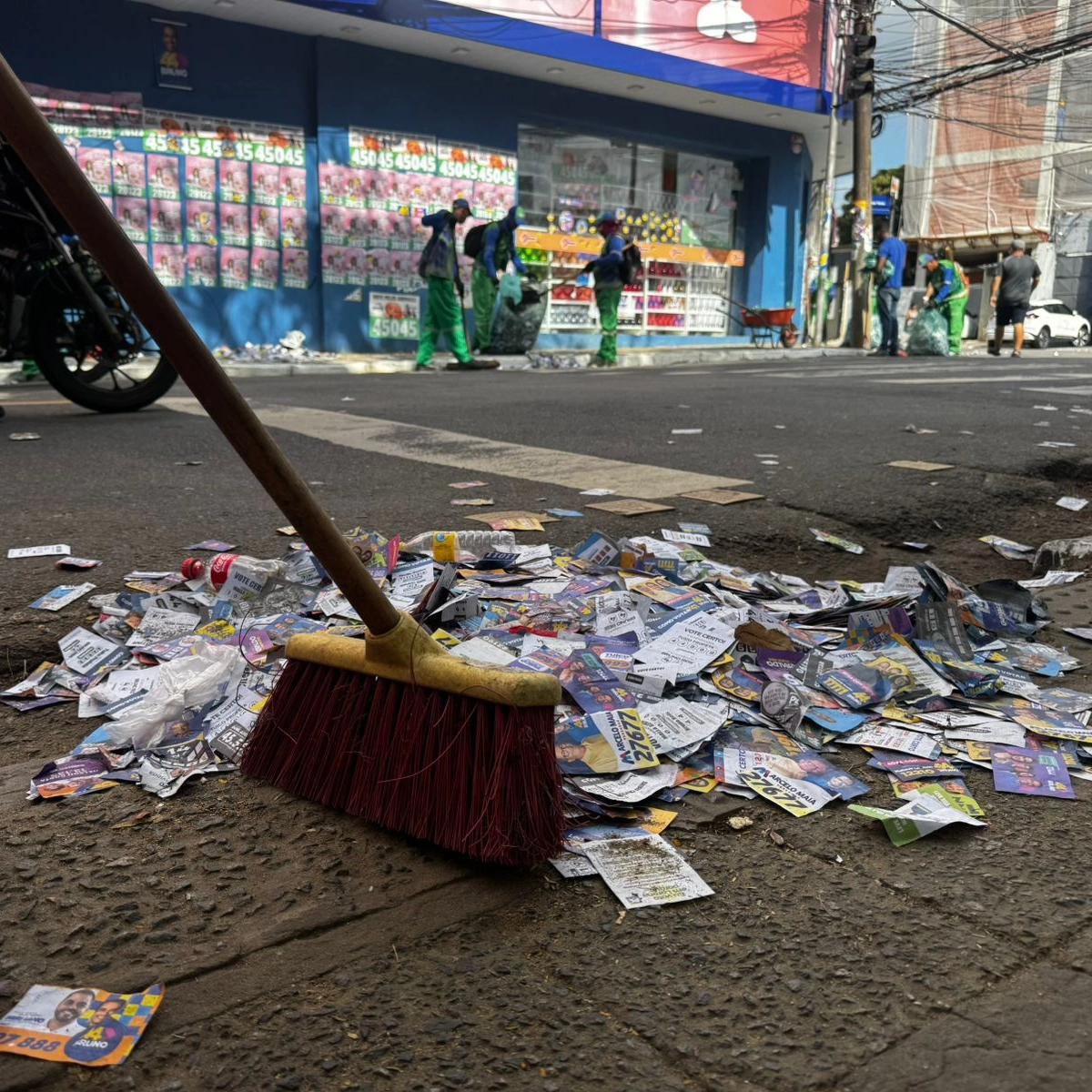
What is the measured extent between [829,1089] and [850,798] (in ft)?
2.28

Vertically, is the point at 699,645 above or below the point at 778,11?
below

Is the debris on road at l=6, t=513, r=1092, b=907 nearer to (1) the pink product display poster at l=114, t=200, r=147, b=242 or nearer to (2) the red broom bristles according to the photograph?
(2) the red broom bristles

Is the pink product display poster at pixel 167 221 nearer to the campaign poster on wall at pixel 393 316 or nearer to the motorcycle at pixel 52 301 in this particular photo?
the campaign poster on wall at pixel 393 316

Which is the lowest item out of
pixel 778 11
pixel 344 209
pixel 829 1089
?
pixel 829 1089

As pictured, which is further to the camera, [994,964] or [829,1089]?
[994,964]

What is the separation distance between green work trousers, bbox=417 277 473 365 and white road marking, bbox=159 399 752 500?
6.15m

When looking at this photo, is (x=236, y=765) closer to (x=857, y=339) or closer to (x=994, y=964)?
(x=994, y=964)

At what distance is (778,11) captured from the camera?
17703 mm

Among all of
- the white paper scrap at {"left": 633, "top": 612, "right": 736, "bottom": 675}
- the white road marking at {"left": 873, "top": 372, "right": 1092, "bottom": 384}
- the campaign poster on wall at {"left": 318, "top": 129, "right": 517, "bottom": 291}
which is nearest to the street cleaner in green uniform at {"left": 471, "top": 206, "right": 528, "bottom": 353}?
the campaign poster on wall at {"left": 318, "top": 129, "right": 517, "bottom": 291}

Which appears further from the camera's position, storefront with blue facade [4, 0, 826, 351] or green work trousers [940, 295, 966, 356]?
green work trousers [940, 295, 966, 356]

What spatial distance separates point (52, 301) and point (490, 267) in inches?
327

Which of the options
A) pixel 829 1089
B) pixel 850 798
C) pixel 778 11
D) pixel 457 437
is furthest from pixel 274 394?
pixel 778 11

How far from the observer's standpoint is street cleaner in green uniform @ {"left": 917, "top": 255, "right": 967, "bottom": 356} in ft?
54.3

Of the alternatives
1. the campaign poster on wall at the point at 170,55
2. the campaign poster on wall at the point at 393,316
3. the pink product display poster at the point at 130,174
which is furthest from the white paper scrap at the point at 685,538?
the campaign poster on wall at the point at 393,316
